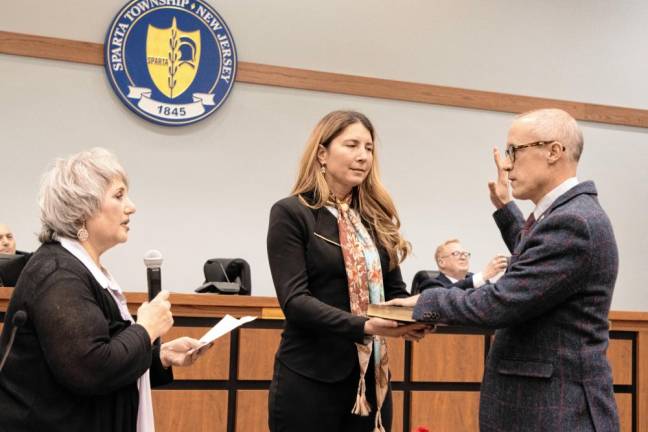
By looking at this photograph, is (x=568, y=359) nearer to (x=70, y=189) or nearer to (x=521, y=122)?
(x=521, y=122)

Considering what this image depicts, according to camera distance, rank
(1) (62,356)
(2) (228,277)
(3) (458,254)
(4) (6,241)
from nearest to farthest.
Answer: (1) (62,356), (2) (228,277), (4) (6,241), (3) (458,254)

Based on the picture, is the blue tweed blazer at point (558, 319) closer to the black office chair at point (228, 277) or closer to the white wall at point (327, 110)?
the black office chair at point (228, 277)

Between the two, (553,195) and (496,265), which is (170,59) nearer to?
(496,265)

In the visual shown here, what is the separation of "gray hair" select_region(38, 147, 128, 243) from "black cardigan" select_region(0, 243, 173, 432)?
0.34 feet

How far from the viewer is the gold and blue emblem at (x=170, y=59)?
634 centimetres

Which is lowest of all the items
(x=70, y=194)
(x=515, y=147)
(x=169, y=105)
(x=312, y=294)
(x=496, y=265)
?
(x=312, y=294)

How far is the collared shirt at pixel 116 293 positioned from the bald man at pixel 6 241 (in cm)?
404

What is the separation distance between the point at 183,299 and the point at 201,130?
265cm

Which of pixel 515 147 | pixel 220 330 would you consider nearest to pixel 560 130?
pixel 515 147

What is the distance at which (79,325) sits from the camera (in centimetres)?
176

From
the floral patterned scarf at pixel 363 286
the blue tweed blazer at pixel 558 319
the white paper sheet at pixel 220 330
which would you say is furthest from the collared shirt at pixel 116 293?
the blue tweed blazer at pixel 558 319

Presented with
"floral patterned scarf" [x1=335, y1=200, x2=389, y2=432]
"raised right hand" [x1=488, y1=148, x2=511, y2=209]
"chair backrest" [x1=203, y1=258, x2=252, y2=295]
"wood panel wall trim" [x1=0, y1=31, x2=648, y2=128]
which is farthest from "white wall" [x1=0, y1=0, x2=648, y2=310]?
"raised right hand" [x1=488, y1=148, x2=511, y2=209]

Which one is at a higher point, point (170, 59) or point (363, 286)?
point (170, 59)

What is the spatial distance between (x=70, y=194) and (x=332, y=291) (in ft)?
2.84
